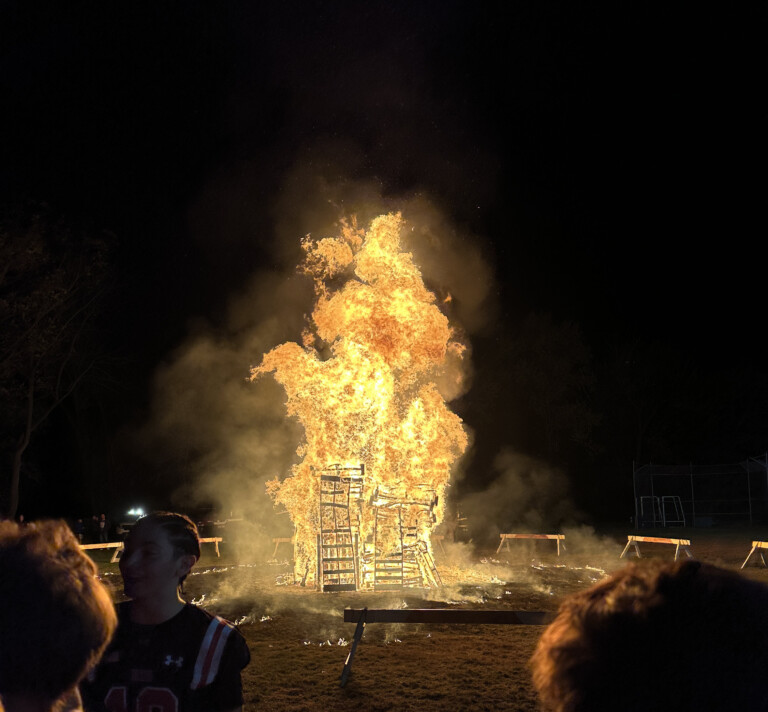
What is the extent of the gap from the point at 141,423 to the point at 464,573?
2758 centimetres

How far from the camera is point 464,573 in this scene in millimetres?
17562

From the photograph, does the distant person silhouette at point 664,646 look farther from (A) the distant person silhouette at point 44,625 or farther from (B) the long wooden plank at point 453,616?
(B) the long wooden plank at point 453,616

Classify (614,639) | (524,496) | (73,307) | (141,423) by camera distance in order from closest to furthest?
(614,639) < (73,307) < (524,496) < (141,423)

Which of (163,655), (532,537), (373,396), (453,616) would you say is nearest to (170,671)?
(163,655)

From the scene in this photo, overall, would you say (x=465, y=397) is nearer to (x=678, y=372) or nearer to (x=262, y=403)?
(x=262, y=403)

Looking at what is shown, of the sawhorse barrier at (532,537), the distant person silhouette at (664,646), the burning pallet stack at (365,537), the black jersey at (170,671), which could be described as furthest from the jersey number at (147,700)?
the sawhorse barrier at (532,537)

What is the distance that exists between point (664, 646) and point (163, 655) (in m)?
2.38

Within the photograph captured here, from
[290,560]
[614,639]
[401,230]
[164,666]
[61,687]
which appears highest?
[401,230]

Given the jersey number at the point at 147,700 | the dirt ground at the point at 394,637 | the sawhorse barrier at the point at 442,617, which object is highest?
the jersey number at the point at 147,700

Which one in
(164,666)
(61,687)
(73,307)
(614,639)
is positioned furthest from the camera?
(73,307)

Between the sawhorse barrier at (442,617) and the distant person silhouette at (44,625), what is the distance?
22.1 feet

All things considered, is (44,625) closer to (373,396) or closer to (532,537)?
(373,396)

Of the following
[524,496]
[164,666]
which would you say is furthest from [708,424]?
[164,666]

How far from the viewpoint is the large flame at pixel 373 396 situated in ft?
54.4
